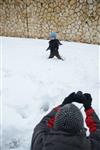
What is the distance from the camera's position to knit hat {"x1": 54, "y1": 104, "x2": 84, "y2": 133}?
97.4 inches

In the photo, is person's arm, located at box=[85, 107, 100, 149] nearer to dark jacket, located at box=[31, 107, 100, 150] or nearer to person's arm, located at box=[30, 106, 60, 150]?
dark jacket, located at box=[31, 107, 100, 150]

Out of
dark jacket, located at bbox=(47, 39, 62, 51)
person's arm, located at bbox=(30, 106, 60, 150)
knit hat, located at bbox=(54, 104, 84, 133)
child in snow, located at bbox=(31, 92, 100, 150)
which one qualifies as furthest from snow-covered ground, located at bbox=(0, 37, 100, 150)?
knit hat, located at bbox=(54, 104, 84, 133)

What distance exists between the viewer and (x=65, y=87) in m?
6.58

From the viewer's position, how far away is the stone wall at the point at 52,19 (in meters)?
10.5

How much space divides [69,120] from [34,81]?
4455mm

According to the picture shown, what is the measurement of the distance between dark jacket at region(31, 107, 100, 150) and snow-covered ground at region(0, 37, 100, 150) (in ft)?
5.49

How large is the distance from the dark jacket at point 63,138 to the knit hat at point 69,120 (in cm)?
3

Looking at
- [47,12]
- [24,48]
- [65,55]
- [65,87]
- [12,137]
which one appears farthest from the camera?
[47,12]

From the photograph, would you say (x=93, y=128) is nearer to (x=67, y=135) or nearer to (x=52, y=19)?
(x=67, y=135)

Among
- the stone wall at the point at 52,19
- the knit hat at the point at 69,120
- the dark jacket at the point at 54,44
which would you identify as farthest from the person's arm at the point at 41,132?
the stone wall at the point at 52,19

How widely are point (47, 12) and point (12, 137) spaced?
662cm

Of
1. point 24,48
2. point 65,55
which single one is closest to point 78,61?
point 65,55

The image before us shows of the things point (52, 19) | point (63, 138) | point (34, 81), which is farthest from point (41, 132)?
point (52, 19)

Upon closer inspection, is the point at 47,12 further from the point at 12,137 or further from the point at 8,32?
the point at 12,137
